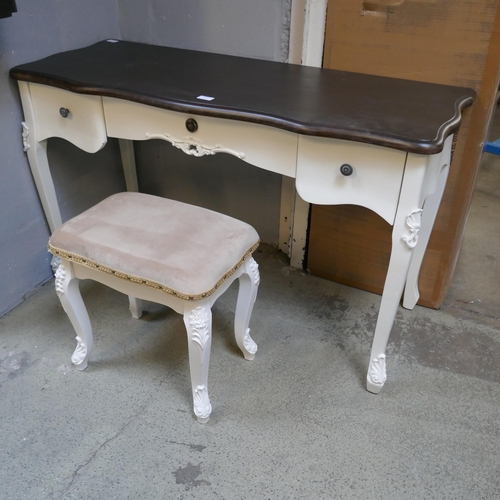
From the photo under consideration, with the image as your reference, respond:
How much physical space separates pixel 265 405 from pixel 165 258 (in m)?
0.48

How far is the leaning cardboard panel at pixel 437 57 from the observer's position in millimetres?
1309

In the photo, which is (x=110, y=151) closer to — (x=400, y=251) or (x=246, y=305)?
(x=246, y=305)

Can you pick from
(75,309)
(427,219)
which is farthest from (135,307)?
(427,219)

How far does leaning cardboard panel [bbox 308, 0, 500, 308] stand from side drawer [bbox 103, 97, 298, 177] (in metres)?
0.41

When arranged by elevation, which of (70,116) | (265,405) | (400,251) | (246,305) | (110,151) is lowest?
(265,405)

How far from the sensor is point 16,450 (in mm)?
1243

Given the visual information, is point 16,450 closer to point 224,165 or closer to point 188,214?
point 188,214

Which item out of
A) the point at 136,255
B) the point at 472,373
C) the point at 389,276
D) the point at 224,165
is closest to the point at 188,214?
the point at 136,255

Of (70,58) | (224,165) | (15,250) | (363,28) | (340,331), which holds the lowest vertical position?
(340,331)

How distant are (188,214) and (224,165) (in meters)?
0.60

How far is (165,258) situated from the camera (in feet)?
3.77

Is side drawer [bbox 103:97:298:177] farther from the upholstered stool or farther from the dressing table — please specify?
the upholstered stool

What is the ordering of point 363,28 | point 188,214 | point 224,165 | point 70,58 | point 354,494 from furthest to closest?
point 224,165 → point 70,58 → point 363,28 → point 188,214 → point 354,494

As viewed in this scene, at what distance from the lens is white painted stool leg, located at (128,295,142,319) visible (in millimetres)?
1608
